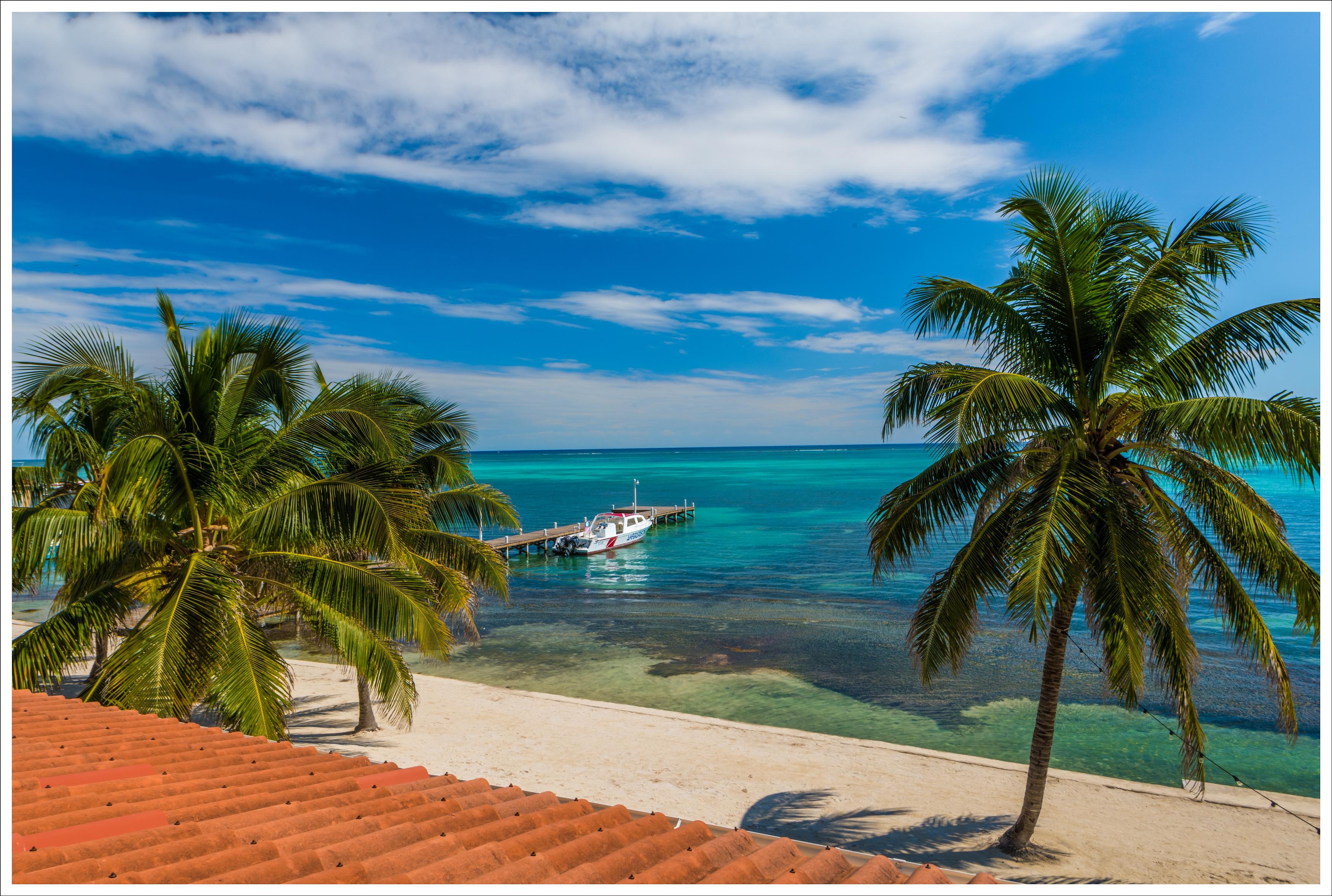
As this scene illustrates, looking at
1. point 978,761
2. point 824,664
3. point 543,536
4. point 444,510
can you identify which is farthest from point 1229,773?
point 543,536

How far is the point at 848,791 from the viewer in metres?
12.3

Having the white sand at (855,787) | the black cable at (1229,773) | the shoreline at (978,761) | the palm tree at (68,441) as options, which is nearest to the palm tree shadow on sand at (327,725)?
the white sand at (855,787)

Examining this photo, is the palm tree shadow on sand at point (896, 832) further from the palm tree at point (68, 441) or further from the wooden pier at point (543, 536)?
the wooden pier at point (543, 536)

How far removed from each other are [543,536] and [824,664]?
106 feet

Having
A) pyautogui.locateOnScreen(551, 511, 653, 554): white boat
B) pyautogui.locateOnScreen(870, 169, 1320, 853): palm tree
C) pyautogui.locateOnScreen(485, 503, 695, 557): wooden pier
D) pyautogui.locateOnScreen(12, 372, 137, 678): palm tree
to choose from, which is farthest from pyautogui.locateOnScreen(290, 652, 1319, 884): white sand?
pyautogui.locateOnScreen(551, 511, 653, 554): white boat

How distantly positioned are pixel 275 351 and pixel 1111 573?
33.5ft

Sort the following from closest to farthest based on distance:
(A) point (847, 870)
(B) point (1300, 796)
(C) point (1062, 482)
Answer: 1. (A) point (847, 870)
2. (C) point (1062, 482)
3. (B) point (1300, 796)

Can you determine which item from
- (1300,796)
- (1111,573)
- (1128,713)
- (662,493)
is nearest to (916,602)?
(1128,713)

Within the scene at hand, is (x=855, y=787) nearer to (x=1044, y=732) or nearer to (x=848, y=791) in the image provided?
(x=848, y=791)

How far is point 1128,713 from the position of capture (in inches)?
708

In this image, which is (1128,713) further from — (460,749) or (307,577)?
(307,577)

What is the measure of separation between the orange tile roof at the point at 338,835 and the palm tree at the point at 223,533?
2455 mm

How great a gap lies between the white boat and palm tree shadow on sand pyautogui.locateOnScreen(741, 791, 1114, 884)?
1496 inches

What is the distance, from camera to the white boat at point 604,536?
49.3 metres
